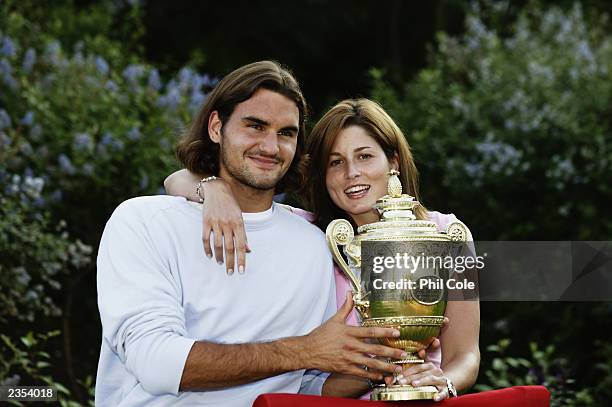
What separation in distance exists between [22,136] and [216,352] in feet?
11.2

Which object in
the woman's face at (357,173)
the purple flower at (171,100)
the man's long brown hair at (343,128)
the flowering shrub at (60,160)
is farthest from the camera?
the purple flower at (171,100)

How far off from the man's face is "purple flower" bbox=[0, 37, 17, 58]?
3.28 m

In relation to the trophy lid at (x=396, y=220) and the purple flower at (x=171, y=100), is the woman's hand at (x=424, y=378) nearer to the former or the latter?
the trophy lid at (x=396, y=220)

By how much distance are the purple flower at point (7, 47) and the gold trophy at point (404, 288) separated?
12.6 ft

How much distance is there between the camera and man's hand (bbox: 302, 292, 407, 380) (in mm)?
2848

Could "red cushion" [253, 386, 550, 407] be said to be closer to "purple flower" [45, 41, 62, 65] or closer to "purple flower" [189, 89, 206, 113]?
"purple flower" [189, 89, 206, 113]

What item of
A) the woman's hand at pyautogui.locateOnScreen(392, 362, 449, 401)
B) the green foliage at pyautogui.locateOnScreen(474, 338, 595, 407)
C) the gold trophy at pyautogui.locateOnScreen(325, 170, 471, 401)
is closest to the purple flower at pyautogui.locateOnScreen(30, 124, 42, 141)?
the green foliage at pyautogui.locateOnScreen(474, 338, 595, 407)

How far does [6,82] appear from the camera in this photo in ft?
20.6

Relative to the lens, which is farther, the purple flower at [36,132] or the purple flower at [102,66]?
the purple flower at [102,66]

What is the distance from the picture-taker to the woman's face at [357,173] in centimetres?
363

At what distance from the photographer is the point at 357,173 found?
3.63m

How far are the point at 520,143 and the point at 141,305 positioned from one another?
4.81 metres

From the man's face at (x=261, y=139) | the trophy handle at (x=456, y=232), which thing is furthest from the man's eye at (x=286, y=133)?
the trophy handle at (x=456, y=232)

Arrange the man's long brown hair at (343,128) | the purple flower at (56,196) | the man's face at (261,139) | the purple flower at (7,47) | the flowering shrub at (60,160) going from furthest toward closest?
the purple flower at (7,47) < the purple flower at (56,196) < the flowering shrub at (60,160) < the man's long brown hair at (343,128) < the man's face at (261,139)
